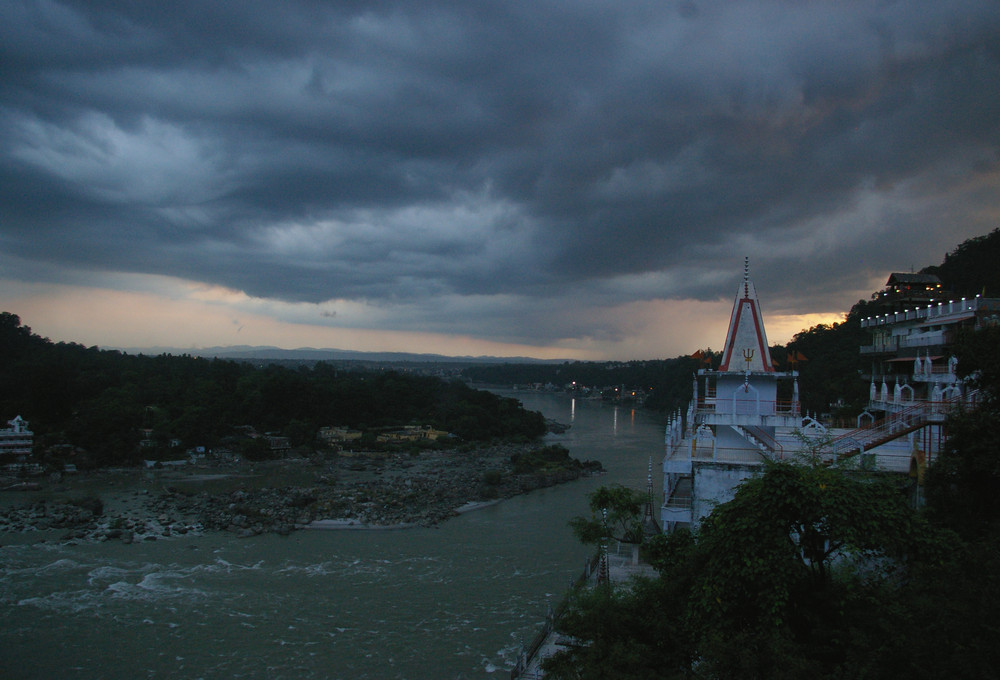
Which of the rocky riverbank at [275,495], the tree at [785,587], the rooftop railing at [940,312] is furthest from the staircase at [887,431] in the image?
the rocky riverbank at [275,495]

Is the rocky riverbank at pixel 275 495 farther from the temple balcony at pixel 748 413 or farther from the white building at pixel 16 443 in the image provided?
the temple balcony at pixel 748 413

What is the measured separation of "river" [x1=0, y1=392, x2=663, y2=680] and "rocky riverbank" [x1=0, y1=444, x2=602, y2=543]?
4.84 feet

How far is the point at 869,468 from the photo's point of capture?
9391mm

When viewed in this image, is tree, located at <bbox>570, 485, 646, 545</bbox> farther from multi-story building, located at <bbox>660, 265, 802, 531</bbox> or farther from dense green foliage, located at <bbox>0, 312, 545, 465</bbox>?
dense green foliage, located at <bbox>0, 312, 545, 465</bbox>

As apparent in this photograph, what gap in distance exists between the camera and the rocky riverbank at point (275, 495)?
23766 mm

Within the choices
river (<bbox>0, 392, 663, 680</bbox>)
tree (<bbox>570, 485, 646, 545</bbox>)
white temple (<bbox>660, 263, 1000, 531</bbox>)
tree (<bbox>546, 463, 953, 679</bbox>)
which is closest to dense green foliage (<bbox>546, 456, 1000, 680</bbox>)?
tree (<bbox>546, 463, 953, 679</bbox>)

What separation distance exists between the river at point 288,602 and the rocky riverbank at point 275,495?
148 cm

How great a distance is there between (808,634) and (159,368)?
6416cm

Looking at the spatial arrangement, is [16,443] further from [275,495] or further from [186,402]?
[275,495]

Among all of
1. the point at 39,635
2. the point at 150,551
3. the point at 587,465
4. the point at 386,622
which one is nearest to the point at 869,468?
the point at 386,622

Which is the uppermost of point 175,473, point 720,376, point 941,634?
point 720,376

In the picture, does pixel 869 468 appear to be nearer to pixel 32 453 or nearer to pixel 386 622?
pixel 386 622

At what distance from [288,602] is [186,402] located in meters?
35.6

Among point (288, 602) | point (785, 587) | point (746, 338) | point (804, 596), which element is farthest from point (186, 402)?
point (785, 587)
